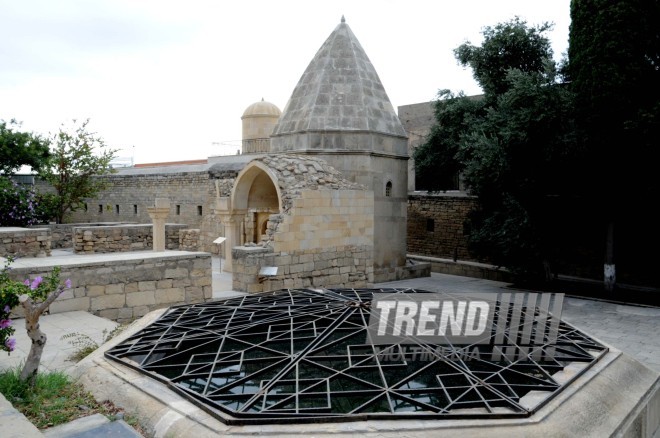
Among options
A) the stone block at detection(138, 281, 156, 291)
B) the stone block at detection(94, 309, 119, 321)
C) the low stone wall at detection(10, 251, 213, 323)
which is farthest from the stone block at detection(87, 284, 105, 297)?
the stone block at detection(138, 281, 156, 291)

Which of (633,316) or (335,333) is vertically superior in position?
(335,333)

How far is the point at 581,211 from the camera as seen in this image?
1220cm

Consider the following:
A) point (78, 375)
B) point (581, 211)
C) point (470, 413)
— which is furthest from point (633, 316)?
point (78, 375)

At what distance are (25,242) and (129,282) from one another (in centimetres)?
513

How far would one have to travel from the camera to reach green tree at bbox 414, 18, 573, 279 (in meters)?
10.9

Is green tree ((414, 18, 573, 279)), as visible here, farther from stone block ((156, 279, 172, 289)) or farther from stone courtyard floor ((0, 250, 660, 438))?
stone block ((156, 279, 172, 289))

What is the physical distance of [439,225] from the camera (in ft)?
58.1

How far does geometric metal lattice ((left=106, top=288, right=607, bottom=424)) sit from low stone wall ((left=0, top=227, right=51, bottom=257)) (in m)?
6.87

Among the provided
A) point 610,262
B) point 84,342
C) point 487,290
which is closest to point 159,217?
point 84,342

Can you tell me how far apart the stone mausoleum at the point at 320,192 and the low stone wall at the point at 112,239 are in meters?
2.08

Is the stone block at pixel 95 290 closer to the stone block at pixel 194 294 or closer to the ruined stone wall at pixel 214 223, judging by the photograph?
the stone block at pixel 194 294

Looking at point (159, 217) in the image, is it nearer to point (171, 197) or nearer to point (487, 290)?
point (171, 197)

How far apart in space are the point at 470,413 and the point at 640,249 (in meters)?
12.1

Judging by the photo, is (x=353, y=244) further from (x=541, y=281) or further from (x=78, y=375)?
(x=78, y=375)
